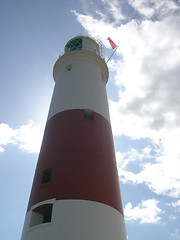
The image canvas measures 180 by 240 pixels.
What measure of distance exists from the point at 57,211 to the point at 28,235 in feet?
5.20

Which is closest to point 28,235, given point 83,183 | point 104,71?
point 83,183

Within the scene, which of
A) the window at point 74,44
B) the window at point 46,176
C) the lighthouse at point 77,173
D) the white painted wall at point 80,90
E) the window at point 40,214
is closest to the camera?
the lighthouse at point 77,173

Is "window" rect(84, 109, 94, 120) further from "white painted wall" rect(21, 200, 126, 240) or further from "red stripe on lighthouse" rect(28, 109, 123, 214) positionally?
"white painted wall" rect(21, 200, 126, 240)

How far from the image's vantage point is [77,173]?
948 cm

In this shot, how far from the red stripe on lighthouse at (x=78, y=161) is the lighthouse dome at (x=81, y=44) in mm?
8410

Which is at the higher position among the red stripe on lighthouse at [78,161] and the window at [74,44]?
the window at [74,44]

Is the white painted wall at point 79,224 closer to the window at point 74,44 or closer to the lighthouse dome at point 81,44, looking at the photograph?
the lighthouse dome at point 81,44

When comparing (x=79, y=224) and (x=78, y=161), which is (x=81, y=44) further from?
(x=79, y=224)

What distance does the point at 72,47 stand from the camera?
1897 cm

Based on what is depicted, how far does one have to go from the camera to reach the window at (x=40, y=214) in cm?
915

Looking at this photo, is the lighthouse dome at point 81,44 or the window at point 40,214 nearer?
the window at point 40,214

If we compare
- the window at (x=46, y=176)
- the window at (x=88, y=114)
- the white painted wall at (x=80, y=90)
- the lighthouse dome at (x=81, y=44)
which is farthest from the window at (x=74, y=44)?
the window at (x=46, y=176)

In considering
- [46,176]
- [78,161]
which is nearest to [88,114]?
[78,161]

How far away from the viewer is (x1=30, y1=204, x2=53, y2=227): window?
360 inches
